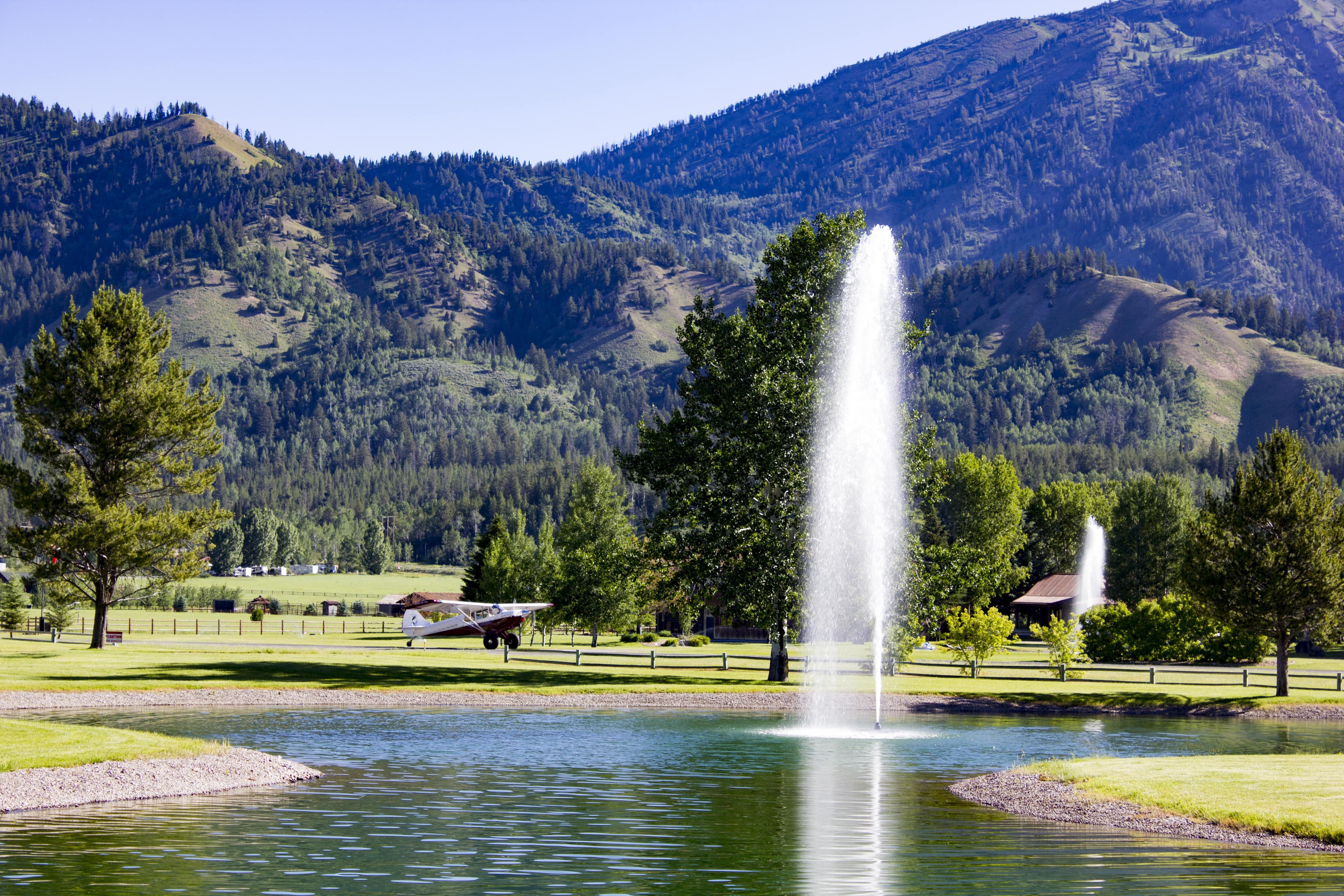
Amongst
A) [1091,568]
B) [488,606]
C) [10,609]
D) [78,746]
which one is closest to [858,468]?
[78,746]

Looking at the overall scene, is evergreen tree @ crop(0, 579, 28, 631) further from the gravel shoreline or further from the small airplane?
the gravel shoreline

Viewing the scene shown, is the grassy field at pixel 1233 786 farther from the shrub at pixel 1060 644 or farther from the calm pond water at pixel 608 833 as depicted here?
the shrub at pixel 1060 644

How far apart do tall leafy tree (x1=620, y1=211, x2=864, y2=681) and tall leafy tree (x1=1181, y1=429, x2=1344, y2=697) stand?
1956cm

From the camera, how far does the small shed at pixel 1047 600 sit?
4936 inches

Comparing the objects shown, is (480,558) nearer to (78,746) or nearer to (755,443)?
(755,443)

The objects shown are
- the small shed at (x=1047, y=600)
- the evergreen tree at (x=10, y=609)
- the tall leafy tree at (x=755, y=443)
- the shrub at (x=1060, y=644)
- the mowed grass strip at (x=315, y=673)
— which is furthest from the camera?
the small shed at (x=1047, y=600)

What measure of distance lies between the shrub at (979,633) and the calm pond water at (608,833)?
2690 cm

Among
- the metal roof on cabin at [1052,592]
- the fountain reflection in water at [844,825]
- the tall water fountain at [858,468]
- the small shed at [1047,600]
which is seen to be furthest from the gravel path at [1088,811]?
the metal roof on cabin at [1052,592]

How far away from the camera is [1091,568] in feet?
450

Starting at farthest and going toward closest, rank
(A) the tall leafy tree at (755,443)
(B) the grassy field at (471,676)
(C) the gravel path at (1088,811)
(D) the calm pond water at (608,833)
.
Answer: (A) the tall leafy tree at (755,443), (B) the grassy field at (471,676), (C) the gravel path at (1088,811), (D) the calm pond water at (608,833)

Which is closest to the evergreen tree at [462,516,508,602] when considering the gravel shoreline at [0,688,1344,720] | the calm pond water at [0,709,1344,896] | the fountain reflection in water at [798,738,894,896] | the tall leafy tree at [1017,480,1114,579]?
the gravel shoreline at [0,688,1344,720]

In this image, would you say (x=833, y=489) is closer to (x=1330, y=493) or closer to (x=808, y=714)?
(x=808, y=714)

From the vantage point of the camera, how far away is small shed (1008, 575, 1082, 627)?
125 metres

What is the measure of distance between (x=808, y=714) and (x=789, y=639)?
14.0 m
